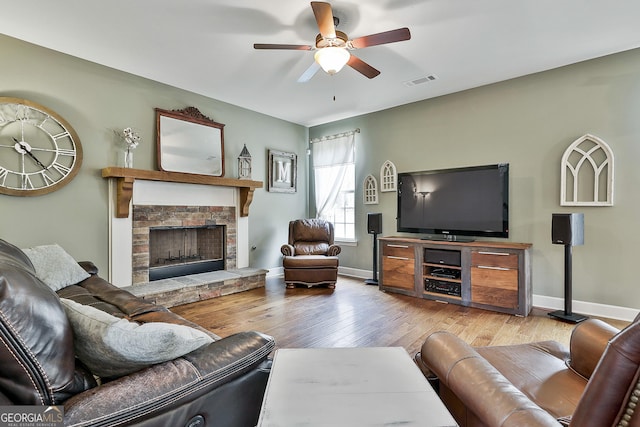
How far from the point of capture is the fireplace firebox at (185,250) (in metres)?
4.17

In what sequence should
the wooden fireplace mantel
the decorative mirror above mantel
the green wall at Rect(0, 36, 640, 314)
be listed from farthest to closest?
the decorative mirror above mantel → the wooden fireplace mantel → the green wall at Rect(0, 36, 640, 314)

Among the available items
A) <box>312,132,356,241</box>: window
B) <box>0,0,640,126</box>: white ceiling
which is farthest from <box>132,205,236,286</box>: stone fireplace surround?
<box>312,132,356,241</box>: window

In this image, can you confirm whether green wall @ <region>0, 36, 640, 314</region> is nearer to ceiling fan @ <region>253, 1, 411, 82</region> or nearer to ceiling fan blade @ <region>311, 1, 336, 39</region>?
ceiling fan @ <region>253, 1, 411, 82</region>

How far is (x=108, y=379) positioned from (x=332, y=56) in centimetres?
247

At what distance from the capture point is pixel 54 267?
265cm

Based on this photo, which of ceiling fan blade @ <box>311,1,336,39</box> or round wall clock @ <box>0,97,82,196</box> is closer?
ceiling fan blade @ <box>311,1,336,39</box>

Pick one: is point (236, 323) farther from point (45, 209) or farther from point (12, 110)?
point (12, 110)

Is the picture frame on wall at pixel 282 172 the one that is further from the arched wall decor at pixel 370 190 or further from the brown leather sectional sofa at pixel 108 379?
the brown leather sectional sofa at pixel 108 379

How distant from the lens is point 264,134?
17.4ft

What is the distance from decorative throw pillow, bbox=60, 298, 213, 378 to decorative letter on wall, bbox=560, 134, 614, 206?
13.3 ft

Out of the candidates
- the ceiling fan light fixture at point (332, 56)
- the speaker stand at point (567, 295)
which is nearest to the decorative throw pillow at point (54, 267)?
the ceiling fan light fixture at point (332, 56)

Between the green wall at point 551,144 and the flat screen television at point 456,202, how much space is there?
0.29 m

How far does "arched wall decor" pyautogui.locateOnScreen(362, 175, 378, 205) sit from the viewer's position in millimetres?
5133

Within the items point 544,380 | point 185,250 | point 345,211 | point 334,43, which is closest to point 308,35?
point 334,43
